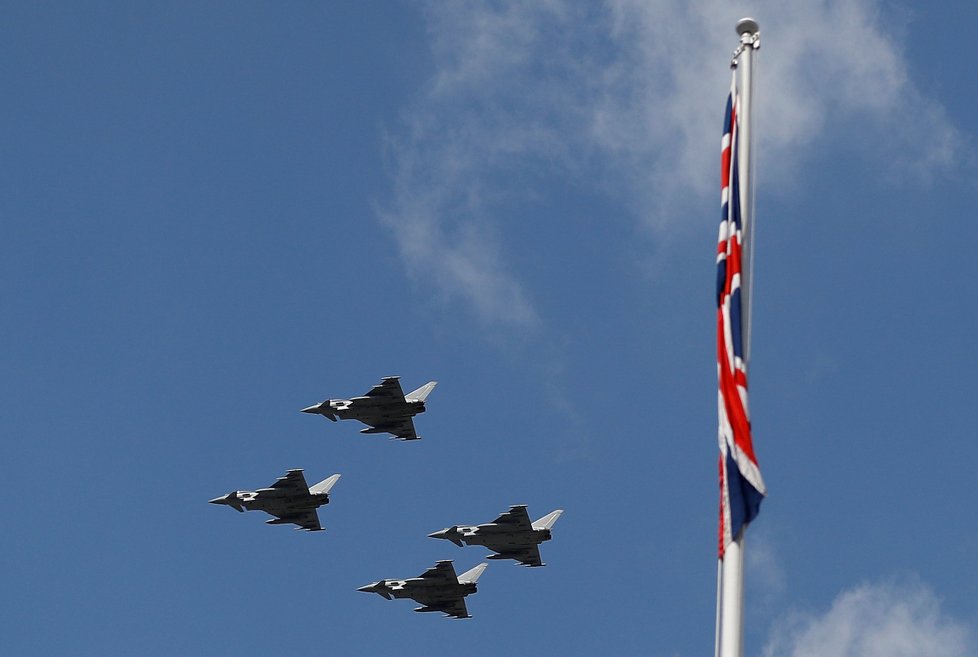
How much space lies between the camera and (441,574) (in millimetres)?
113688

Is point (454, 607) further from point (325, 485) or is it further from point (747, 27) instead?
point (747, 27)

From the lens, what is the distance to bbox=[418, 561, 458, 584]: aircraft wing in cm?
11322

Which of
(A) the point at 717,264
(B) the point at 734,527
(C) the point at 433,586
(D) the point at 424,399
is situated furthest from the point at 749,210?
(C) the point at 433,586

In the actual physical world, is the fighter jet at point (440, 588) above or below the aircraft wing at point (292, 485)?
below

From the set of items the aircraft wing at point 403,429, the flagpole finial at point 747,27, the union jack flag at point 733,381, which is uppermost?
the aircraft wing at point 403,429

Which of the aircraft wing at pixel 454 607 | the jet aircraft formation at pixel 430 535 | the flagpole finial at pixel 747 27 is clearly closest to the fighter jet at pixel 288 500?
the jet aircraft formation at pixel 430 535

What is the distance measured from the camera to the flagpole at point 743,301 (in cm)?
3234

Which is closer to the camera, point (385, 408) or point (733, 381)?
point (733, 381)

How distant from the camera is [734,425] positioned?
112ft

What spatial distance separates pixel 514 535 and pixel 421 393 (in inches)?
475

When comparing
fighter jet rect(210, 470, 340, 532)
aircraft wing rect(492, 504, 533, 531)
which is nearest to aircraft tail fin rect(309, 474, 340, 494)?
fighter jet rect(210, 470, 340, 532)

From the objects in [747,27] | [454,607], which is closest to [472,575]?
[454,607]

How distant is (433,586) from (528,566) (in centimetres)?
809

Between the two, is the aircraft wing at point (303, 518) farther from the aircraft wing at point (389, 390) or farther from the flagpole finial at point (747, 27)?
the flagpole finial at point (747, 27)
